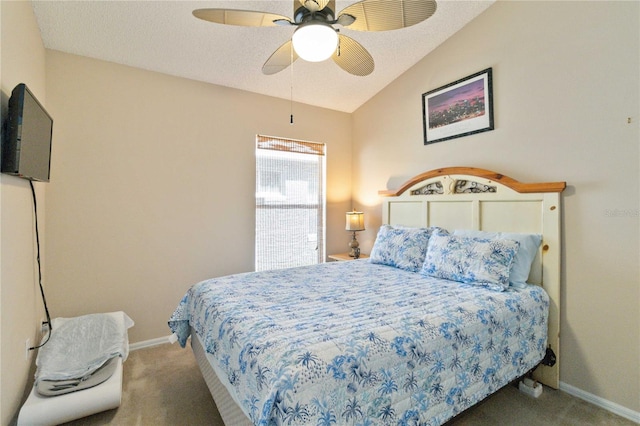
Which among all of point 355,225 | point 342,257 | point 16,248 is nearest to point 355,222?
point 355,225

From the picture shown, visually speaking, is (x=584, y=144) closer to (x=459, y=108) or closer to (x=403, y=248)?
(x=459, y=108)

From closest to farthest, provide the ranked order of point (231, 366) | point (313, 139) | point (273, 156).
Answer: point (231, 366)
point (273, 156)
point (313, 139)

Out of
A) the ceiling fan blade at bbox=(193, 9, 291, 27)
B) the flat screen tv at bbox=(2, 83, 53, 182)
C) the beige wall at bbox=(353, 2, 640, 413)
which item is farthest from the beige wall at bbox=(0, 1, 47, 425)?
the beige wall at bbox=(353, 2, 640, 413)

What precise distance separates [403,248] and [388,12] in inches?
71.5

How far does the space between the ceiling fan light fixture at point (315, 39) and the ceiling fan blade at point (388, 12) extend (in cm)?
17

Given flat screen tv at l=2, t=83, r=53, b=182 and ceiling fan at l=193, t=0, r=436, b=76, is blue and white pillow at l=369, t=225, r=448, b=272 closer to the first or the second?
ceiling fan at l=193, t=0, r=436, b=76

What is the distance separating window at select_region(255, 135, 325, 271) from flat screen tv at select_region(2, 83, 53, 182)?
1.98m

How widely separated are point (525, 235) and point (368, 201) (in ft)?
6.48

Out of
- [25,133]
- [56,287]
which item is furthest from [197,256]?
[25,133]

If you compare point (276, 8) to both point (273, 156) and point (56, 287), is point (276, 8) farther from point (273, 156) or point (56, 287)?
point (56, 287)

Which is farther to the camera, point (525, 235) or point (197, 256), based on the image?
point (197, 256)

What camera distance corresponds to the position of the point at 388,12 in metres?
1.59

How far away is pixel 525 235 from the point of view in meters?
2.20

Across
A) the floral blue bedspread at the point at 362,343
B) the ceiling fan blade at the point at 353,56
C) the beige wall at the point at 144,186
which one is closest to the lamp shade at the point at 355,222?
the beige wall at the point at 144,186
